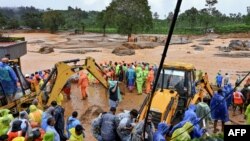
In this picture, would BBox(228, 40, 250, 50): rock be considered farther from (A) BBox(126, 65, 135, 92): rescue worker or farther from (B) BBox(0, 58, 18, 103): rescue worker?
(B) BBox(0, 58, 18, 103): rescue worker

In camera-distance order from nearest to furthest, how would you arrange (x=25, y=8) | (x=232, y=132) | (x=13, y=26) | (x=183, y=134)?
(x=232, y=132) < (x=183, y=134) < (x=13, y=26) < (x=25, y=8)

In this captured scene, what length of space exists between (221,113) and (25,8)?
585 ft

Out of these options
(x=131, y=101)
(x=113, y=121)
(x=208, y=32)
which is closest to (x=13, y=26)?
(x=208, y=32)

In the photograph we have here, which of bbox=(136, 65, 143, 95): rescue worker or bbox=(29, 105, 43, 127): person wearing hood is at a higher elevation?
bbox=(29, 105, 43, 127): person wearing hood

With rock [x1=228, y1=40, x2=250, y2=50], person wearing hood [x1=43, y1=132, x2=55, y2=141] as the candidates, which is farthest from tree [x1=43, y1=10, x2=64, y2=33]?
person wearing hood [x1=43, y1=132, x2=55, y2=141]

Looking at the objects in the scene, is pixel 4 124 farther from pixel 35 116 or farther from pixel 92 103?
pixel 92 103

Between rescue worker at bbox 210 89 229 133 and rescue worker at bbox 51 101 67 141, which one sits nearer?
rescue worker at bbox 51 101 67 141

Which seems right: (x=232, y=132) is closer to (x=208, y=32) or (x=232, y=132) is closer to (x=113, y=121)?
(x=113, y=121)

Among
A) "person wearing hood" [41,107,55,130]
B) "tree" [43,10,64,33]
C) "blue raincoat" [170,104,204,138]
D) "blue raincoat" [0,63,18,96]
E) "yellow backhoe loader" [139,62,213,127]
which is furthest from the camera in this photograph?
"tree" [43,10,64,33]

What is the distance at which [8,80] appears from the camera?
36.8 feet

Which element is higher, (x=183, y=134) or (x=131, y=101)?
(x=183, y=134)

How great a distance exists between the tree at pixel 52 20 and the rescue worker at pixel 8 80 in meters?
75.2

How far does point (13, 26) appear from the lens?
306 ft

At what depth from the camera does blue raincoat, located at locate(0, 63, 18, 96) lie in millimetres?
11148
